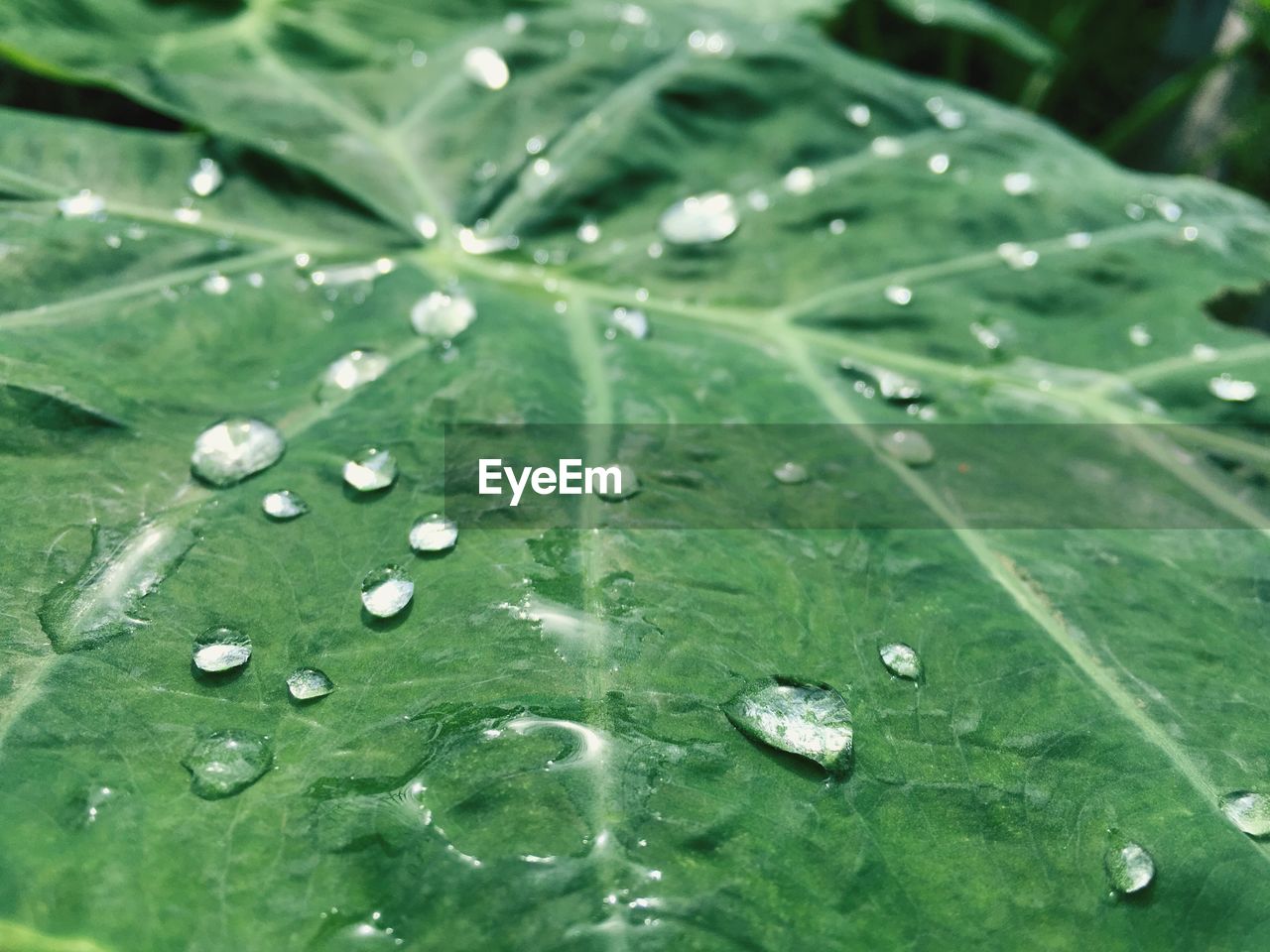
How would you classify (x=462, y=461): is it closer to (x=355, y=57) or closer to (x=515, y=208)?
(x=515, y=208)

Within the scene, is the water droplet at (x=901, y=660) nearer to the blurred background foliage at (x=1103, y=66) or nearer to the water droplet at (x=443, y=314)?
the water droplet at (x=443, y=314)

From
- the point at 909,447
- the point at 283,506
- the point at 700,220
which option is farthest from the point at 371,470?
the point at 700,220

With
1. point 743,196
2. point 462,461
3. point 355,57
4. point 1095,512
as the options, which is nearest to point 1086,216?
point 743,196

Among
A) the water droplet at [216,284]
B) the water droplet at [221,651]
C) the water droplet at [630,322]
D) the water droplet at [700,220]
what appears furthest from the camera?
the water droplet at [700,220]

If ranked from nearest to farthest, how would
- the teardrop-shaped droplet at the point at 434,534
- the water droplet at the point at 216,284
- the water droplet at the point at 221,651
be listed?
1. the water droplet at the point at 221,651
2. the teardrop-shaped droplet at the point at 434,534
3. the water droplet at the point at 216,284

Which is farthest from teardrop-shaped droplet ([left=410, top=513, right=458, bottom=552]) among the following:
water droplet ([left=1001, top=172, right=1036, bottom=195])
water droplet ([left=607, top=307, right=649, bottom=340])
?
water droplet ([left=1001, top=172, right=1036, bottom=195])

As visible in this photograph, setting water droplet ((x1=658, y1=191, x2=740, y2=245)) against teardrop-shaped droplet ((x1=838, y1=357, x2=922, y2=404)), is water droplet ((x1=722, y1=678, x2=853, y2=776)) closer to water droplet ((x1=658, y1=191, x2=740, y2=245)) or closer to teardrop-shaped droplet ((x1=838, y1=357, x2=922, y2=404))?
teardrop-shaped droplet ((x1=838, y1=357, x2=922, y2=404))

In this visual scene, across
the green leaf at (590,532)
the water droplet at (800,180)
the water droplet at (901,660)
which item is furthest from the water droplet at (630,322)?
the water droplet at (901,660)

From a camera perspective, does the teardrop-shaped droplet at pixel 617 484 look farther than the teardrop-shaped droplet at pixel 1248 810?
Yes
